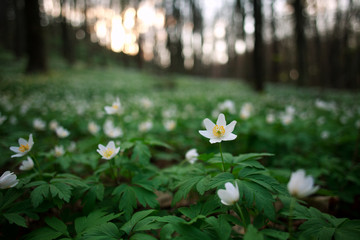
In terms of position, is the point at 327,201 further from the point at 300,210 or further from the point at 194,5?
the point at 194,5

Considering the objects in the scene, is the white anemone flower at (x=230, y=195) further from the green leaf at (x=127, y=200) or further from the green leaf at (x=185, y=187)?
the green leaf at (x=127, y=200)

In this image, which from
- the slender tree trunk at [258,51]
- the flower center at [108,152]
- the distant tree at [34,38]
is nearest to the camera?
the flower center at [108,152]

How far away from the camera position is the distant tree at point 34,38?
10344 mm

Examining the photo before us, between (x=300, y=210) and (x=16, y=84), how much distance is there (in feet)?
36.4

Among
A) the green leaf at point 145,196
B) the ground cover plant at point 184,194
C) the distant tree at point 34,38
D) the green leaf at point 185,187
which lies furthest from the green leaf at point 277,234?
the distant tree at point 34,38

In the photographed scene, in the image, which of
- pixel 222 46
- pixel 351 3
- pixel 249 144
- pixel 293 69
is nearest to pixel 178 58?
pixel 222 46

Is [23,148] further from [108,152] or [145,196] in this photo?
[145,196]

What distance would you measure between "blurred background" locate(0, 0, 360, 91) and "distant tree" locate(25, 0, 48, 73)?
0.05 metres

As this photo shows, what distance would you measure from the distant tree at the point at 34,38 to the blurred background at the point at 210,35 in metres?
0.05

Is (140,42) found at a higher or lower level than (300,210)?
higher

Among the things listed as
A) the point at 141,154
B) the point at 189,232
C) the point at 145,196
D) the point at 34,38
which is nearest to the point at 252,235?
the point at 189,232

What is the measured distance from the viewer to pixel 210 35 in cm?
3341

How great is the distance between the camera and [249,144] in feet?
9.29

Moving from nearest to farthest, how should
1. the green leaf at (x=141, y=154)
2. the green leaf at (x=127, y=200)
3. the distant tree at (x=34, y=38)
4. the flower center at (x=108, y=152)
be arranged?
the green leaf at (x=127, y=200), the flower center at (x=108, y=152), the green leaf at (x=141, y=154), the distant tree at (x=34, y=38)
